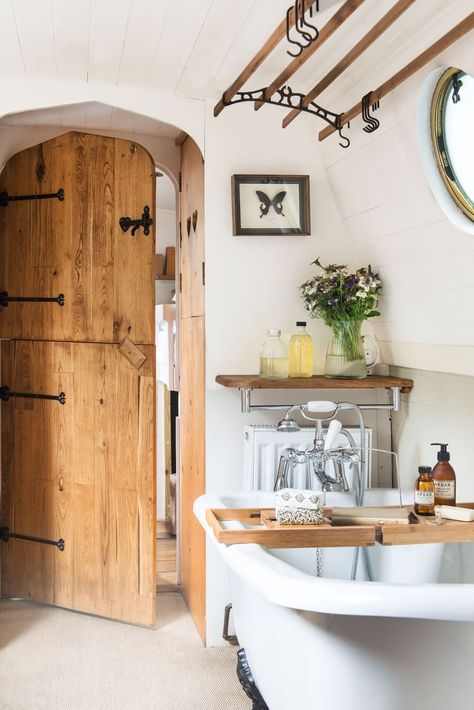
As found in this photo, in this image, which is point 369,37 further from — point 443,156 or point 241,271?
point 241,271

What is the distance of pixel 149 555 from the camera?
11.9 ft

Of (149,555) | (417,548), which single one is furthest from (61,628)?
(417,548)

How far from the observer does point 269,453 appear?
3221mm

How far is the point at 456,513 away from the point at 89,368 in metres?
1.89

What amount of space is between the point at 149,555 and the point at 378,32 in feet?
7.86

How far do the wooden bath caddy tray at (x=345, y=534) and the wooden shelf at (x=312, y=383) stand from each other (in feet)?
2.65

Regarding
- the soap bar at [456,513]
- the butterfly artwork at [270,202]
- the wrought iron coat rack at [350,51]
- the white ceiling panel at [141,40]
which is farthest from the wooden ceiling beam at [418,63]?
the soap bar at [456,513]

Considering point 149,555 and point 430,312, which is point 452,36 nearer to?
point 430,312

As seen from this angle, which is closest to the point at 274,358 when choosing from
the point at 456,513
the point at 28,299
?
the point at 456,513

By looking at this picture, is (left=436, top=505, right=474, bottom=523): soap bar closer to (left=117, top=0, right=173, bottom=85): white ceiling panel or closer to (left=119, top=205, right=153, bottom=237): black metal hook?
(left=117, top=0, right=173, bottom=85): white ceiling panel

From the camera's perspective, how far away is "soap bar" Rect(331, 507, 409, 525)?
231cm

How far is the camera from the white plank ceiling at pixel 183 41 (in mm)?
2338

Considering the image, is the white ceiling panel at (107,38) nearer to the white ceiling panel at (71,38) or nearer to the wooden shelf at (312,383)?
the white ceiling panel at (71,38)

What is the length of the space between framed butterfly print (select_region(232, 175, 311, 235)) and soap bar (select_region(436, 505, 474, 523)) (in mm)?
1372
